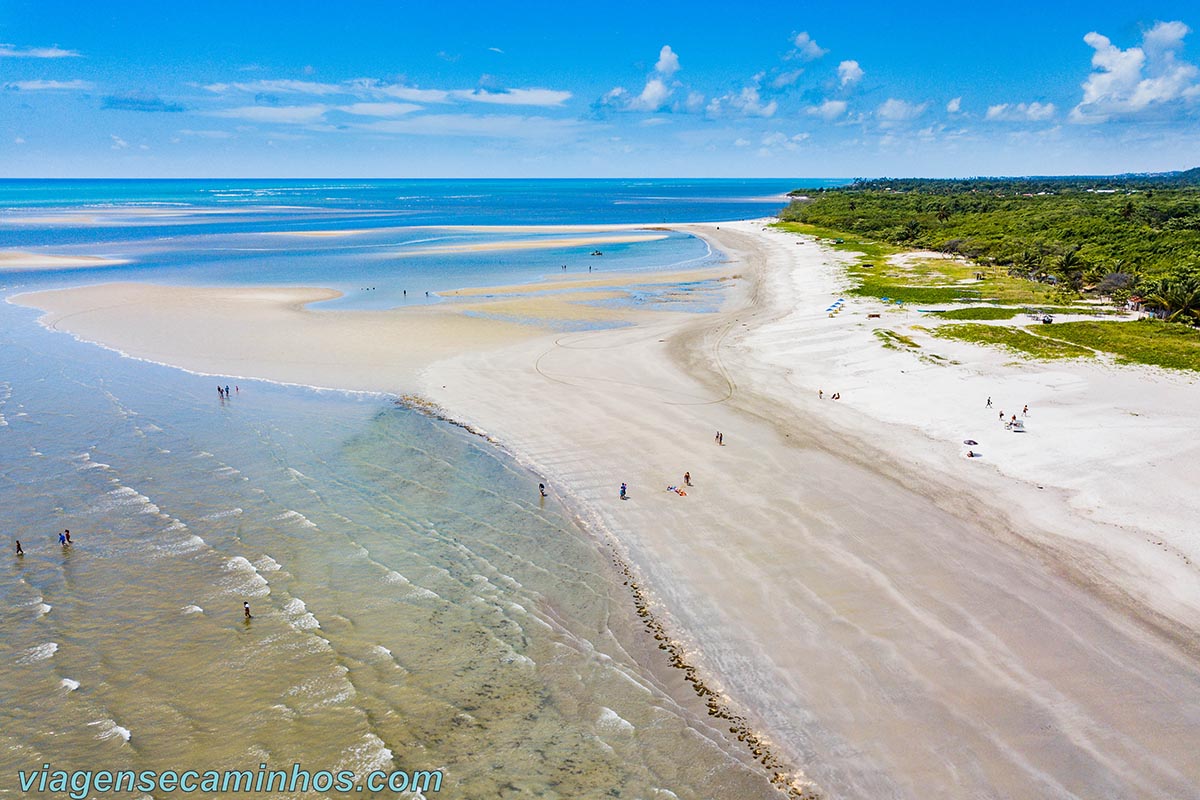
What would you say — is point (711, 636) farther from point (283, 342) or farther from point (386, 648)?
point (283, 342)

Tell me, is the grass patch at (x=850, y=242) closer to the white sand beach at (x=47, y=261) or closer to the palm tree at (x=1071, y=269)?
the palm tree at (x=1071, y=269)

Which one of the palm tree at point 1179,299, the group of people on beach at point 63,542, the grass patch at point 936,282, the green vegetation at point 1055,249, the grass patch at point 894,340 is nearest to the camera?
the group of people on beach at point 63,542

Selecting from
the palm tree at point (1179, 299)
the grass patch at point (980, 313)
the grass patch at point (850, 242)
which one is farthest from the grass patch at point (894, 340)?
the grass patch at point (850, 242)

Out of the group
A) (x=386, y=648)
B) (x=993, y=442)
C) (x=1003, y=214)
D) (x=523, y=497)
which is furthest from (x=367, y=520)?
(x=1003, y=214)

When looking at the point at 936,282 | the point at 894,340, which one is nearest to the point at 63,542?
the point at 894,340

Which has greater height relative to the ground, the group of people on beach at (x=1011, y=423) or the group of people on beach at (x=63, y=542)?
the group of people on beach at (x=1011, y=423)

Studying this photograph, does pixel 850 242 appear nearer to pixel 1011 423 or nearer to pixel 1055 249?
pixel 1055 249

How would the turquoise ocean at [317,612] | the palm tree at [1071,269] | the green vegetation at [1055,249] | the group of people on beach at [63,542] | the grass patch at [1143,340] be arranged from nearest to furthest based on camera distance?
the turquoise ocean at [317,612]
the group of people on beach at [63,542]
the grass patch at [1143,340]
the green vegetation at [1055,249]
the palm tree at [1071,269]
